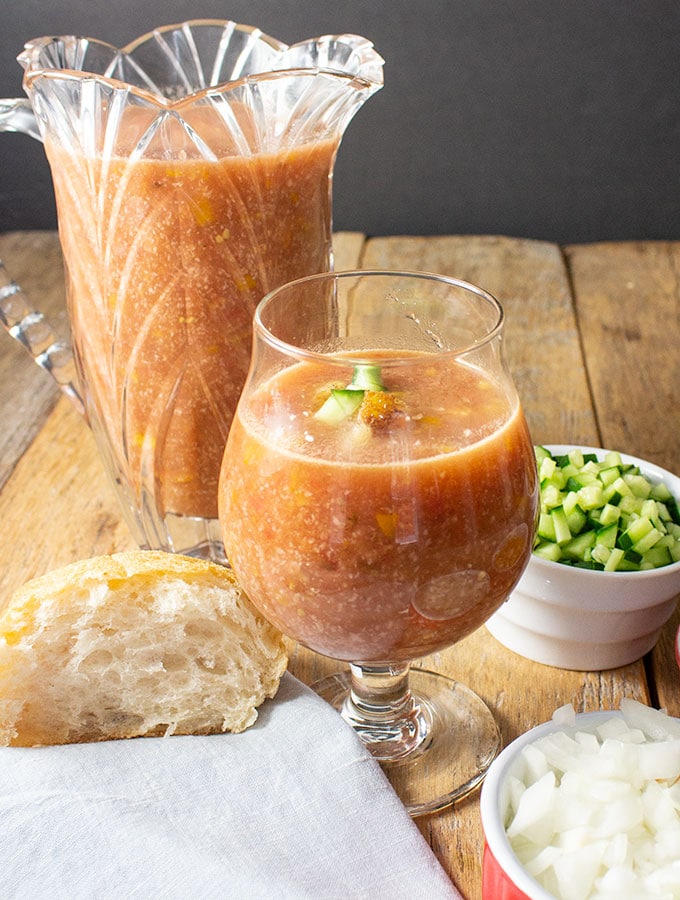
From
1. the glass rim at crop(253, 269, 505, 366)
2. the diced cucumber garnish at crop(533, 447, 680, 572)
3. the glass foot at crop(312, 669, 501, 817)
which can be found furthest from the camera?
the diced cucumber garnish at crop(533, 447, 680, 572)

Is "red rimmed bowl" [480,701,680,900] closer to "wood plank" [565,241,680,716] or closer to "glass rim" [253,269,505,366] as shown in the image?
"wood plank" [565,241,680,716]

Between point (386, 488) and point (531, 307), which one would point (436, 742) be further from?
point (531, 307)

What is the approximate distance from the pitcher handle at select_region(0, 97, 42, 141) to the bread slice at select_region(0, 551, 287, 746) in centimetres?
52

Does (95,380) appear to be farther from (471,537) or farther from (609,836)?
(609,836)

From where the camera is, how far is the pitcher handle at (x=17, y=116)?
1.24m

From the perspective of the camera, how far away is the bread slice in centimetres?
106

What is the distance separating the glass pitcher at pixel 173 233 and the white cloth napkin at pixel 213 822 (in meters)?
0.41

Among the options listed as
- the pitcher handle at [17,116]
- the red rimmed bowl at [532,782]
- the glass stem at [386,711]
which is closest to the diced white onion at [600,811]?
the red rimmed bowl at [532,782]

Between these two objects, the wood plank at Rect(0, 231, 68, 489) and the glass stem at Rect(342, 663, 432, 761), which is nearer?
the glass stem at Rect(342, 663, 432, 761)

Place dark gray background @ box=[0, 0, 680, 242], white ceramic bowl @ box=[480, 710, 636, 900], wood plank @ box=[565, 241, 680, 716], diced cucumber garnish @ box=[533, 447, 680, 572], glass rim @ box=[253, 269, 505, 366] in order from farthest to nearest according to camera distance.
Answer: dark gray background @ box=[0, 0, 680, 242] → wood plank @ box=[565, 241, 680, 716] → diced cucumber garnish @ box=[533, 447, 680, 572] → glass rim @ box=[253, 269, 505, 366] → white ceramic bowl @ box=[480, 710, 636, 900]

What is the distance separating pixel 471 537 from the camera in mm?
959

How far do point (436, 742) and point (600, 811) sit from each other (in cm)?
28

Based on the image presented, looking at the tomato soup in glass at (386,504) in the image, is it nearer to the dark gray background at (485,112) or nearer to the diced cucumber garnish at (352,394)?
the diced cucumber garnish at (352,394)

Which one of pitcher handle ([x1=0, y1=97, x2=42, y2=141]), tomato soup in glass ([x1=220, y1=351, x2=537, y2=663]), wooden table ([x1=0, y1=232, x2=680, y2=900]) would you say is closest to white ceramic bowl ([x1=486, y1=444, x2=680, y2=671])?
wooden table ([x1=0, y1=232, x2=680, y2=900])
